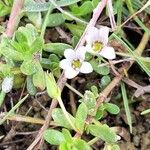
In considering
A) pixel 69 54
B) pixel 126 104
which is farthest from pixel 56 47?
pixel 126 104

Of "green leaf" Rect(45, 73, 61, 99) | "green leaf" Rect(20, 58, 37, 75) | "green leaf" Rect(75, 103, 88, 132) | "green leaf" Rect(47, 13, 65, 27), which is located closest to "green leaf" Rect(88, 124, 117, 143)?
"green leaf" Rect(75, 103, 88, 132)

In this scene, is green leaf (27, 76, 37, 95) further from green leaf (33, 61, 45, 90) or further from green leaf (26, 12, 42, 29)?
green leaf (26, 12, 42, 29)

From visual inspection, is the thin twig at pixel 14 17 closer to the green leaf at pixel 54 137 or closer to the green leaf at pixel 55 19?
the green leaf at pixel 55 19

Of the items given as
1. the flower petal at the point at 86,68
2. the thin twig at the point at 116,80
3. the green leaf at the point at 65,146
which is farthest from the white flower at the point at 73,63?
the green leaf at the point at 65,146

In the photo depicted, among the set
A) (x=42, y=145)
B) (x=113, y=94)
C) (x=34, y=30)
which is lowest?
(x=42, y=145)

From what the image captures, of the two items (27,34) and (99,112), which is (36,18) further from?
(99,112)

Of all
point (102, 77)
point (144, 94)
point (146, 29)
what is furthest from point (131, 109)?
point (146, 29)

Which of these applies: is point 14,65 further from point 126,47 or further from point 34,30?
point 126,47
